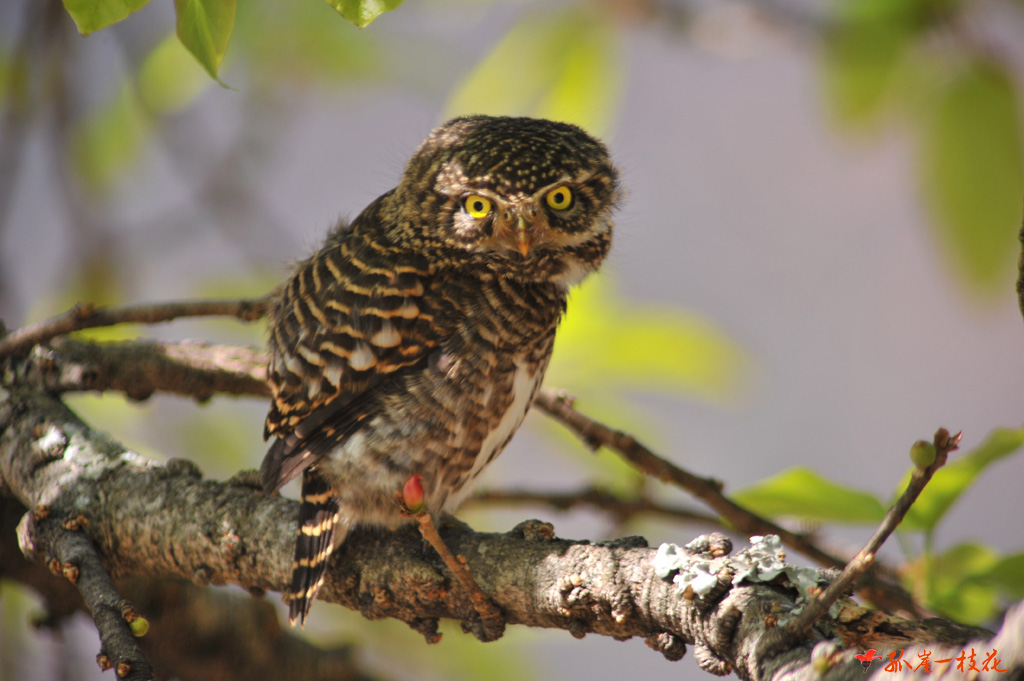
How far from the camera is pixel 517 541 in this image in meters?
1.08

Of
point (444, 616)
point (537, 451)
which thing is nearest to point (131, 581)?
point (444, 616)

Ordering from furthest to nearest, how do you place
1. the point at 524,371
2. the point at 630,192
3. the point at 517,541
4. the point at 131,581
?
1. the point at 630,192
2. the point at 131,581
3. the point at 524,371
4. the point at 517,541

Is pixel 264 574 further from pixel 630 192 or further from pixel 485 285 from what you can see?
pixel 630 192

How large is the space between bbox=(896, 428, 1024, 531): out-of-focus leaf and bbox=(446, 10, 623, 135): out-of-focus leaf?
86cm

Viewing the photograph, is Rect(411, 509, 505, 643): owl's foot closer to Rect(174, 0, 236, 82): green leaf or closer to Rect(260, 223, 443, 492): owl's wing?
Rect(260, 223, 443, 492): owl's wing

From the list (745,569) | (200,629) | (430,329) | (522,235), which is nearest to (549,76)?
(522,235)

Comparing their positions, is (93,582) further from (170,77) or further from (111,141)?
(111,141)

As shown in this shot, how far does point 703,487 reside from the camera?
1.30 m

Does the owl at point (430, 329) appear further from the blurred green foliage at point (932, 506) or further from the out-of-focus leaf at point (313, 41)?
the out-of-focus leaf at point (313, 41)

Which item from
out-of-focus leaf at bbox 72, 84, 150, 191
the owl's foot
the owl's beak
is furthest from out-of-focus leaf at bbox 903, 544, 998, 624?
out-of-focus leaf at bbox 72, 84, 150, 191

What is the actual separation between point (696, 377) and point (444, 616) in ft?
2.66

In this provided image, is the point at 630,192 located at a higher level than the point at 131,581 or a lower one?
higher

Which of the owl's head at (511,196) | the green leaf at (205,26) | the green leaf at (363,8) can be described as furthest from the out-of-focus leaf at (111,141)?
the green leaf at (363,8)

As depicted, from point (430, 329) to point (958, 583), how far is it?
0.86 m
